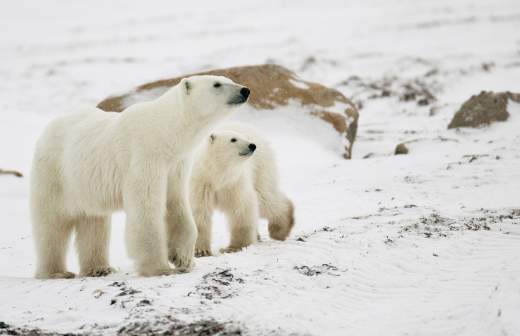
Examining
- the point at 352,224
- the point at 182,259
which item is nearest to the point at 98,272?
the point at 182,259

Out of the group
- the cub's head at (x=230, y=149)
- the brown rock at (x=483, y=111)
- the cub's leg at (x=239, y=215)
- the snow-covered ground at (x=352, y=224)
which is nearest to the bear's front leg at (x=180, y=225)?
the snow-covered ground at (x=352, y=224)

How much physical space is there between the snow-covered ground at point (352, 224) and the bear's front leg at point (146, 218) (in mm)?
282

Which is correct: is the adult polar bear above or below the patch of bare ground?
above

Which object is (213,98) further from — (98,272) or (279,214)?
(279,214)

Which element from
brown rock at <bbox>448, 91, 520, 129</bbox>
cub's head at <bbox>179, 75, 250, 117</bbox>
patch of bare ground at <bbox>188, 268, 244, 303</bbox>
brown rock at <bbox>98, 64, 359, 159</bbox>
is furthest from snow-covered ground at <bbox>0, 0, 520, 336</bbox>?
cub's head at <bbox>179, 75, 250, 117</bbox>

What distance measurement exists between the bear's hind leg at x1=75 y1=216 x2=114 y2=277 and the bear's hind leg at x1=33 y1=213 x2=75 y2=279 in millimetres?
118

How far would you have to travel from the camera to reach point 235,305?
3.88m

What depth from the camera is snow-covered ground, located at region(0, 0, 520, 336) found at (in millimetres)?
3742

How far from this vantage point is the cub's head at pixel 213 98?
4910 millimetres

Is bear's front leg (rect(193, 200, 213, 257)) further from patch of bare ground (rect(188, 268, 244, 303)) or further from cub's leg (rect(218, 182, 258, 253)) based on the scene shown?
patch of bare ground (rect(188, 268, 244, 303))

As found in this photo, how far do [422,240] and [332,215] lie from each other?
2.28 meters

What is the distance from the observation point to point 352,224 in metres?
6.18

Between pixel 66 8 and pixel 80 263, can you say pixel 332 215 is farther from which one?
pixel 66 8

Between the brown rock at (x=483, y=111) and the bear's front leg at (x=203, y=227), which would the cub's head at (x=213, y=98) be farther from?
the brown rock at (x=483, y=111)
